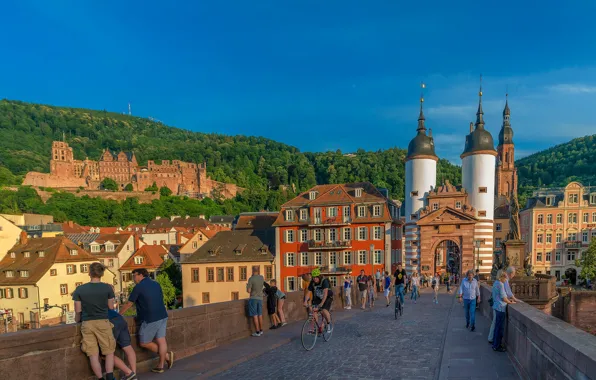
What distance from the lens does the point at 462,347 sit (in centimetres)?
952

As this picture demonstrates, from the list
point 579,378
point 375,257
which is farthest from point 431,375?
point 375,257

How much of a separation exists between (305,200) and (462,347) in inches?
1443

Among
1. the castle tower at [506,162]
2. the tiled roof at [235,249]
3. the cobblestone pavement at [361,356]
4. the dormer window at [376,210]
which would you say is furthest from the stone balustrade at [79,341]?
the castle tower at [506,162]

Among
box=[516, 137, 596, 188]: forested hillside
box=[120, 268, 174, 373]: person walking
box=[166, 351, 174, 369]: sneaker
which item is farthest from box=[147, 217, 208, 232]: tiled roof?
box=[516, 137, 596, 188]: forested hillside

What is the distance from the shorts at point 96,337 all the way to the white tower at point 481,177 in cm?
3812

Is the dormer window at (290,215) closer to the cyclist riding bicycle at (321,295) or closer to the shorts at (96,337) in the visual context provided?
the cyclist riding bicycle at (321,295)

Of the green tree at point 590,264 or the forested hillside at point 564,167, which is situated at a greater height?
the forested hillside at point 564,167

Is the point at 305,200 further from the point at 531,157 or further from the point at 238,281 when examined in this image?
the point at 531,157

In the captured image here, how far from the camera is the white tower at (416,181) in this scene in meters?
41.7

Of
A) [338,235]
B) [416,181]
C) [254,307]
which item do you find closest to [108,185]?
[338,235]

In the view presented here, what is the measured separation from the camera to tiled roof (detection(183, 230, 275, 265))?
44250mm

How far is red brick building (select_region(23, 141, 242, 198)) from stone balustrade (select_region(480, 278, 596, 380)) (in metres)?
151

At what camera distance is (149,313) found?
23.6 ft

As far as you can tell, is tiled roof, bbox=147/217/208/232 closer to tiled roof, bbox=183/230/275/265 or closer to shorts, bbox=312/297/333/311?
tiled roof, bbox=183/230/275/265
